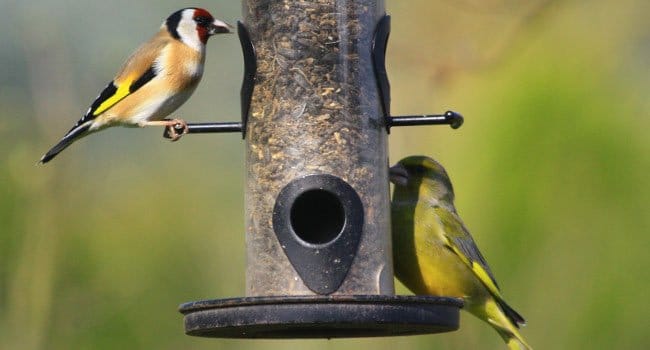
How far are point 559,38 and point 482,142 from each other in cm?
210

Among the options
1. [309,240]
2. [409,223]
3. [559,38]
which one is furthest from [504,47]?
[309,240]

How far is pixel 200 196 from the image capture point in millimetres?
13430

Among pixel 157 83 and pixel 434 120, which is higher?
pixel 157 83

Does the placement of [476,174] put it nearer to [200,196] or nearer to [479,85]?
[479,85]

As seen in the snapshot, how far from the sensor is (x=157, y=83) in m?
10.7

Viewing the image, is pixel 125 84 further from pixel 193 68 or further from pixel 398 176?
pixel 398 176

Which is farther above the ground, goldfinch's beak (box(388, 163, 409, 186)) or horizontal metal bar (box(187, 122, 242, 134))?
horizontal metal bar (box(187, 122, 242, 134))

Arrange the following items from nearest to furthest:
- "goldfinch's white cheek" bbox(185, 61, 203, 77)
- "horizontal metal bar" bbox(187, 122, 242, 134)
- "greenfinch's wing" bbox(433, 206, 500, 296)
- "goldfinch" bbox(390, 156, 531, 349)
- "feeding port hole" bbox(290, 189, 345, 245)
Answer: "feeding port hole" bbox(290, 189, 345, 245) → "horizontal metal bar" bbox(187, 122, 242, 134) → "goldfinch" bbox(390, 156, 531, 349) → "greenfinch's wing" bbox(433, 206, 500, 296) → "goldfinch's white cheek" bbox(185, 61, 203, 77)

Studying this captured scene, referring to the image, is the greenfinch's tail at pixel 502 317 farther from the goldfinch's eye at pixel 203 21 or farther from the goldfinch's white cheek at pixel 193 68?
the goldfinch's eye at pixel 203 21

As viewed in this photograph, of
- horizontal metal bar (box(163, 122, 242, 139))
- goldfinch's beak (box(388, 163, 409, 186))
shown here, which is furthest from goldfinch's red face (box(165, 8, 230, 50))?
goldfinch's beak (box(388, 163, 409, 186))

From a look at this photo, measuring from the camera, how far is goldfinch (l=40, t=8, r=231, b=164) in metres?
10.7

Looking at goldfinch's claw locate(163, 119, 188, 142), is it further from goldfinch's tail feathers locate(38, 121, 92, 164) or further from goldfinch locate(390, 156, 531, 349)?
goldfinch locate(390, 156, 531, 349)

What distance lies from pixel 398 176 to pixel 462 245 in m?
0.64

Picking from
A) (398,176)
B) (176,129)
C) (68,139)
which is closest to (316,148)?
(398,176)
